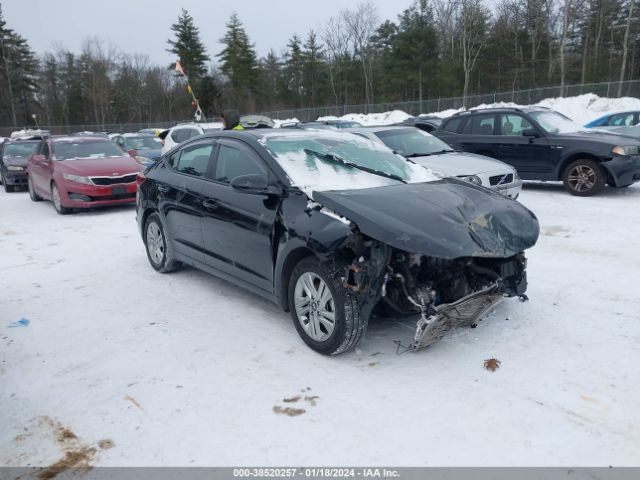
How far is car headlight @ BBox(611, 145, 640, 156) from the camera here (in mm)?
9383

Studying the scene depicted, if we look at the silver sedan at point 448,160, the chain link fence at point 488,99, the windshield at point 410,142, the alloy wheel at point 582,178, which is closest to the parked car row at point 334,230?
the silver sedan at point 448,160

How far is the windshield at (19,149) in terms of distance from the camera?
16.4m

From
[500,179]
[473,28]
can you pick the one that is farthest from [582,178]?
[473,28]

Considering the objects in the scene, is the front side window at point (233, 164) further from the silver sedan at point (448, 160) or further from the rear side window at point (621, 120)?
the rear side window at point (621, 120)

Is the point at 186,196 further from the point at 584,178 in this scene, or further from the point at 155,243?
the point at 584,178

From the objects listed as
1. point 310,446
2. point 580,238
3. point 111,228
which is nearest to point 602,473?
point 310,446

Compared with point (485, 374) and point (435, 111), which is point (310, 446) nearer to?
point (485, 374)

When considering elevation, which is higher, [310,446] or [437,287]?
[437,287]

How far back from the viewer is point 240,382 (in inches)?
147

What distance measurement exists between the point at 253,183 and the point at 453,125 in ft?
27.7

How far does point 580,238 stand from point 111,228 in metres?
7.86

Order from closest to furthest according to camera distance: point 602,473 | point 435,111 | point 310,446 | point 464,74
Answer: point 602,473, point 310,446, point 435,111, point 464,74

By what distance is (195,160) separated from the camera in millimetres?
5723

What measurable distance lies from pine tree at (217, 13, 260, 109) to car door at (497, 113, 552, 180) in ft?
181
